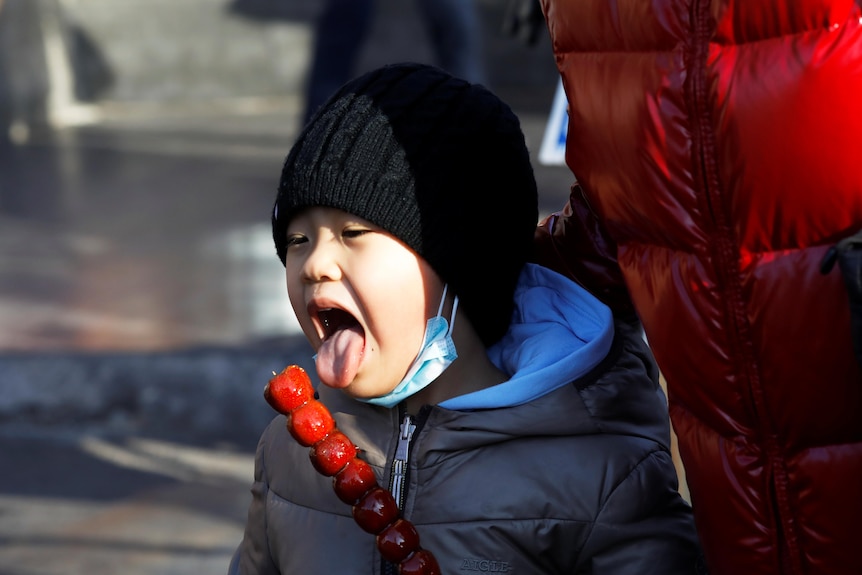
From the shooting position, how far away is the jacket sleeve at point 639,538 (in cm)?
178

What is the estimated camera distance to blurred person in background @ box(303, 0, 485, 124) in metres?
5.64

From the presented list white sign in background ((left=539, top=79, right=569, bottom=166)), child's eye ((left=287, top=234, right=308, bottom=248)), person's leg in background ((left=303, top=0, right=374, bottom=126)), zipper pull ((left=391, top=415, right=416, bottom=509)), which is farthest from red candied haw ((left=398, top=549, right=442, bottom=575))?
person's leg in background ((left=303, top=0, right=374, bottom=126))

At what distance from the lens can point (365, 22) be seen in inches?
229

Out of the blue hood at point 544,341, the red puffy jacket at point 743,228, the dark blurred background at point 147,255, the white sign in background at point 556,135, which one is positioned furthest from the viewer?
the dark blurred background at point 147,255

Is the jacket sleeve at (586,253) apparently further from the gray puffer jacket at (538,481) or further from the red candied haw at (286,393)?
the red candied haw at (286,393)

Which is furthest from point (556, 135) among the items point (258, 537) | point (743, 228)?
point (743, 228)

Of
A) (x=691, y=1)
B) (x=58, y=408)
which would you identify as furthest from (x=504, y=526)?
(x=58, y=408)

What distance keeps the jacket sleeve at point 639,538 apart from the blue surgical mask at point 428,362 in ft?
1.11

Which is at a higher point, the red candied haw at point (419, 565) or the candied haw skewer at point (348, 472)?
the candied haw skewer at point (348, 472)

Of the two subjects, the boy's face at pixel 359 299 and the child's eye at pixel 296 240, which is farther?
the child's eye at pixel 296 240

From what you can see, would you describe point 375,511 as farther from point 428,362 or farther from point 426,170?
point 426,170

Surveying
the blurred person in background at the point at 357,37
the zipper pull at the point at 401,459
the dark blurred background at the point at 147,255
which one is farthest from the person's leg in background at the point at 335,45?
the zipper pull at the point at 401,459

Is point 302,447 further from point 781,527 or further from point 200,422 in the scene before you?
point 200,422

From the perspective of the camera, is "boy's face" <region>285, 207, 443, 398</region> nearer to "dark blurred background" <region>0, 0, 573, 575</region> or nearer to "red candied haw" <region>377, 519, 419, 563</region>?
"red candied haw" <region>377, 519, 419, 563</region>
